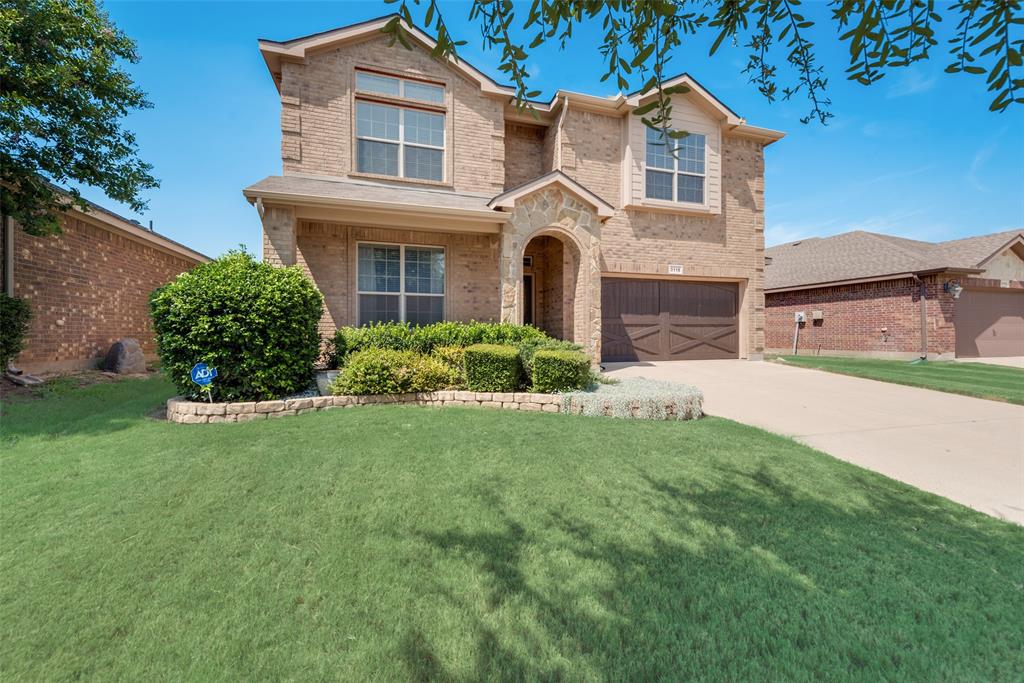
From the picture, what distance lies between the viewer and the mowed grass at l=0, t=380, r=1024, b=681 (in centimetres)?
179

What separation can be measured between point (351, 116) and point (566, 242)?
5.93 metres

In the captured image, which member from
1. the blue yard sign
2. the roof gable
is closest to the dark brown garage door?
the roof gable

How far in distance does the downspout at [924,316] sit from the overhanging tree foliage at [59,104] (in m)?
22.6

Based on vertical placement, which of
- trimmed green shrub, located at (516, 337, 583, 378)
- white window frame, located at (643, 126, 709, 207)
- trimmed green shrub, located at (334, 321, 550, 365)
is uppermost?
white window frame, located at (643, 126, 709, 207)

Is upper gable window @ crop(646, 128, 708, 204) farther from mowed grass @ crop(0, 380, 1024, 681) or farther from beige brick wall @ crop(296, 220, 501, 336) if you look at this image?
mowed grass @ crop(0, 380, 1024, 681)

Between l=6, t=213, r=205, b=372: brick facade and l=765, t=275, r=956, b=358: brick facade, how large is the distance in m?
23.8

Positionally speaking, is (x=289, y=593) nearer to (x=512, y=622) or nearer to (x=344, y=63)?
(x=512, y=622)

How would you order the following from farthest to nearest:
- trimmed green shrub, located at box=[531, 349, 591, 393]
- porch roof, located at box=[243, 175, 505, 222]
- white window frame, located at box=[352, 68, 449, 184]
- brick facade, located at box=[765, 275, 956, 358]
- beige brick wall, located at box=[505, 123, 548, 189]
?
1. brick facade, located at box=[765, 275, 956, 358]
2. beige brick wall, located at box=[505, 123, 548, 189]
3. white window frame, located at box=[352, 68, 449, 184]
4. porch roof, located at box=[243, 175, 505, 222]
5. trimmed green shrub, located at box=[531, 349, 591, 393]

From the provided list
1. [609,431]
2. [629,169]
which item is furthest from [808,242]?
[609,431]

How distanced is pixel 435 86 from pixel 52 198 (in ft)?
26.8

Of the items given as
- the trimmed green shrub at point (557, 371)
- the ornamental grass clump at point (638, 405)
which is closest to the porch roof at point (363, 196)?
the trimmed green shrub at point (557, 371)

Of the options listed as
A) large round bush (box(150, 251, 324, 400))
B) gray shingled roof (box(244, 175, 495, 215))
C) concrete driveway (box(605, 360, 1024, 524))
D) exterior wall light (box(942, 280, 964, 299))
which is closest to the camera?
concrete driveway (box(605, 360, 1024, 524))

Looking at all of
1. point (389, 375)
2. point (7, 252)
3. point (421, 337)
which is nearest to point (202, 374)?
point (389, 375)

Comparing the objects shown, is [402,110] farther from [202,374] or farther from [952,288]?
[952,288]
